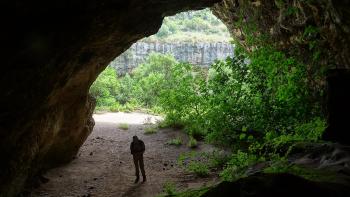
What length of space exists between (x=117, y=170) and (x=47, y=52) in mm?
6727

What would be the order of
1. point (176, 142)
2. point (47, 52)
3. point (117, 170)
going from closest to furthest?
point (47, 52) → point (117, 170) → point (176, 142)

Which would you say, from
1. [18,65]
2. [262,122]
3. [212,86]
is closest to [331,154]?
[262,122]

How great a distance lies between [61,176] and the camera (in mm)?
10516

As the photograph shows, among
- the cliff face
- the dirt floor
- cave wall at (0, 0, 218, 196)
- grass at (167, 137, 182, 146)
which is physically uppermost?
the cliff face

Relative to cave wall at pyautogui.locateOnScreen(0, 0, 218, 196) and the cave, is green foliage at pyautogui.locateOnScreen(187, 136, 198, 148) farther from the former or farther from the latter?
cave wall at pyautogui.locateOnScreen(0, 0, 218, 196)

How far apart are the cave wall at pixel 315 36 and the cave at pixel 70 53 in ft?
0.07

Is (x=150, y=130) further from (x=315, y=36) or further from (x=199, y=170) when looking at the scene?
(x=315, y=36)

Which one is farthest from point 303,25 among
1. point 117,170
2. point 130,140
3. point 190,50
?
point 190,50

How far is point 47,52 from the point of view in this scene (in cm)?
532

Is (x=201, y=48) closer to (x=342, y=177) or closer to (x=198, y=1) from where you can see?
(x=198, y=1)

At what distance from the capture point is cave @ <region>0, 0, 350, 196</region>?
15.8ft

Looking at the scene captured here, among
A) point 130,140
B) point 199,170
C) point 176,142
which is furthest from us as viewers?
point 130,140

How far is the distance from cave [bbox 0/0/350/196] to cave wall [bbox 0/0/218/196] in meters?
0.01

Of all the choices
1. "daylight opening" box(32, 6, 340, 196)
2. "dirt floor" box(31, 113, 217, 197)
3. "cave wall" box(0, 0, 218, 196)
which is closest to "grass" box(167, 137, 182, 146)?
"daylight opening" box(32, 6, 340, 196)
